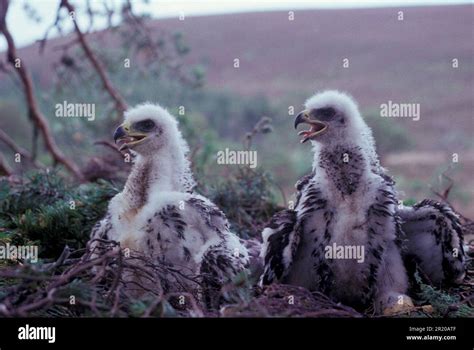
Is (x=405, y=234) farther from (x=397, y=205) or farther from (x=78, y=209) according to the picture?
(x=78, y=209)

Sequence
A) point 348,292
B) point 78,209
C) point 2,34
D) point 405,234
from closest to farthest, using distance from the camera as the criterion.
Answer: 1. point 348,292
2. point 405,234
3. point 78,209
4. point 2,34

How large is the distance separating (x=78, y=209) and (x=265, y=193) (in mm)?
1575

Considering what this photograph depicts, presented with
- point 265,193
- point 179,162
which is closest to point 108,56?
point 265,193

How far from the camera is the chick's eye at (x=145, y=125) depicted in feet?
15.0

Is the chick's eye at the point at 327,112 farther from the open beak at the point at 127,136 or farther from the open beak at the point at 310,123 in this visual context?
the open beak at the point at 127,136

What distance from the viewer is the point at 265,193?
6.02 meters

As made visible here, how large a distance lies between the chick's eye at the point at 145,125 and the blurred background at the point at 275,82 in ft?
5.39
